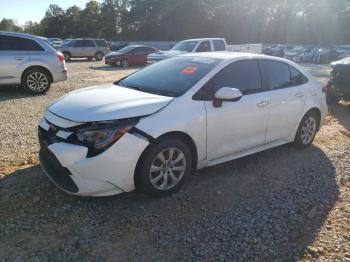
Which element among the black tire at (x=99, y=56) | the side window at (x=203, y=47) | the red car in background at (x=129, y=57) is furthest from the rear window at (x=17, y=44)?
the black tire at (x=99, y=56)

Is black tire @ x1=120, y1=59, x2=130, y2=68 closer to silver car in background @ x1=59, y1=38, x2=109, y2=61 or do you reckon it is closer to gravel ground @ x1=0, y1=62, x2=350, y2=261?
silver car in background @ x1=59, y1=38, x2=109, y2=61

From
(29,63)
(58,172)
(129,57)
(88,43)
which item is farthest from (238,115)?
(88,43)

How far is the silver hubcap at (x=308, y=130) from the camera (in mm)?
5999

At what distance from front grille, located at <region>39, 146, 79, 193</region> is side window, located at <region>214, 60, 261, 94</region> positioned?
198 cm

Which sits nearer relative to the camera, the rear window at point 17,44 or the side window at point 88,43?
the rear window at point 17,44

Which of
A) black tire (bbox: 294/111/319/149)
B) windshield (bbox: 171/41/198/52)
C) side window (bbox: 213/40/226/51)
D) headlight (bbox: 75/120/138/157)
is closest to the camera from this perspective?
headlight (bbox: 75/120/138/157)

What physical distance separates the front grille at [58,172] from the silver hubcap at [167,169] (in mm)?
825

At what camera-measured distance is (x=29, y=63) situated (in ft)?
34.0

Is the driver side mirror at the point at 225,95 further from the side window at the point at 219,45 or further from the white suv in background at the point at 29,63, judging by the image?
the side window at the point at 219,45

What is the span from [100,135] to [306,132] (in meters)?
3.68

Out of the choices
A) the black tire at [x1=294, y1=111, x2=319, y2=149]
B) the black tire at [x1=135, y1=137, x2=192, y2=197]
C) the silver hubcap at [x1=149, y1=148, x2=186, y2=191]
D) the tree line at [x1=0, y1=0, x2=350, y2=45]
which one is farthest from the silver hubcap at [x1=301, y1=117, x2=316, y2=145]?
the tree line at [x1=0, y1=0, x2=350, y2=45]

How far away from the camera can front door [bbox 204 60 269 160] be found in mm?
4520

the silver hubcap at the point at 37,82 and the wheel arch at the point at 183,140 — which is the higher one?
the wheel arch at the point at 183,140

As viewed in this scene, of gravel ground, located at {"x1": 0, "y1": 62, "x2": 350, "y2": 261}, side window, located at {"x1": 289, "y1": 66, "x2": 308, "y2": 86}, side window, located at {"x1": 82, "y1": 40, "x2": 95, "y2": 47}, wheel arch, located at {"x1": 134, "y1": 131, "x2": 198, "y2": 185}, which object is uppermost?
side window, located at {"x1": 289, "y1": 66, "x2": 308, "y2": 86}
